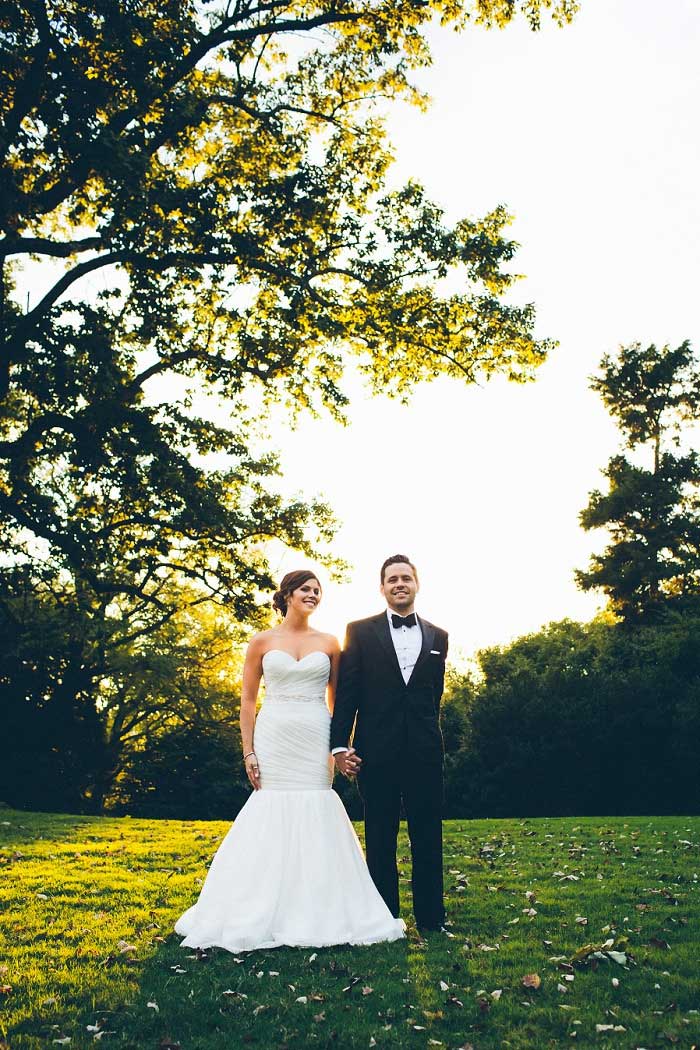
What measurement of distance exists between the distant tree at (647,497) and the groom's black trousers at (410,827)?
97.6 ft

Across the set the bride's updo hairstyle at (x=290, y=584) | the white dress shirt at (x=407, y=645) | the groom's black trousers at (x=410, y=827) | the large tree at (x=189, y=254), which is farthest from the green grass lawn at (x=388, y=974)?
the large tree at (x=189, y=254)

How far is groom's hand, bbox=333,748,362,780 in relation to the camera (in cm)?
618

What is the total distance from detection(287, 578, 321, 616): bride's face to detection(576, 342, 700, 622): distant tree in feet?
97.6

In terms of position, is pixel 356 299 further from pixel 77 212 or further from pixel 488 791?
pixel 488 791

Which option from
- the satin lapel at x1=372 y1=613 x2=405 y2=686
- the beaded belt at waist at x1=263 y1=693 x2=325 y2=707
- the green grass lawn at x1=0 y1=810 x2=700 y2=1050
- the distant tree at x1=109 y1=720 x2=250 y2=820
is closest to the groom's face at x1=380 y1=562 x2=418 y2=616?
the satin lapel at x1=372 y1=613 x2=405 y2=686

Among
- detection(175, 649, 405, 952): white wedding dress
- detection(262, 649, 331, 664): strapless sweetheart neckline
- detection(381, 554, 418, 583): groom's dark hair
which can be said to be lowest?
detection(175, 649, 405, 952): white wedding dress

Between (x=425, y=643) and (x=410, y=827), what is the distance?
1514mm

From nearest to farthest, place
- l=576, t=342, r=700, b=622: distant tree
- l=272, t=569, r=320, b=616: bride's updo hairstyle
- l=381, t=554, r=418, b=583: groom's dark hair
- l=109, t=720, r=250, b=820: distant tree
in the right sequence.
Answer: l=381, t=554, r=418, b=583: groom's dark hair
l=272, t=569, r=320, b=616: bride's updo hairstyle
l=109, t=720, r=250, b=820: distant tree
l=576, t=342, r=700, b=622: distant tree

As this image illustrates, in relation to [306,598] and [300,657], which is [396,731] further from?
[306,598]

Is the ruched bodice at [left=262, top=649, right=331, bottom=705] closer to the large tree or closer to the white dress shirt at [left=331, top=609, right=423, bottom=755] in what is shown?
the white dress shirt at [left=331, top=609, right=423, bottom=755]

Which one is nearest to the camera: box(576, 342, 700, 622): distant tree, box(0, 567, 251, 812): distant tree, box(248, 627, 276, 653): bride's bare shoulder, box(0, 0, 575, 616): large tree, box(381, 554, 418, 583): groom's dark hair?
Result: box(381, 554, 418, 583): groom's dark hair

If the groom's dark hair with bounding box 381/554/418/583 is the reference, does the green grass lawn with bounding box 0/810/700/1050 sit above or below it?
below

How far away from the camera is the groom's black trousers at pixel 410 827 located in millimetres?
6328

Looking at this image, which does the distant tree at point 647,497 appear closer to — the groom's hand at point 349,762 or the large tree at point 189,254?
the large tree at point 189,254
